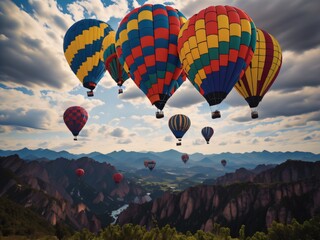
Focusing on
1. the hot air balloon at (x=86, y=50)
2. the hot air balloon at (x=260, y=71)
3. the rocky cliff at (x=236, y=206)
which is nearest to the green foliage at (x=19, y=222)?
the hot air balloon at (x=86, y=50)

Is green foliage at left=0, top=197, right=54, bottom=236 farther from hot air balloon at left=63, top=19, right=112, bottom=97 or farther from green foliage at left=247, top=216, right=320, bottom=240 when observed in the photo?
green foliage at left=247, top=216, right=320, bottom=240

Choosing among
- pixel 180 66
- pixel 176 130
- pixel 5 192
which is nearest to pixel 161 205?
pixel 5 192

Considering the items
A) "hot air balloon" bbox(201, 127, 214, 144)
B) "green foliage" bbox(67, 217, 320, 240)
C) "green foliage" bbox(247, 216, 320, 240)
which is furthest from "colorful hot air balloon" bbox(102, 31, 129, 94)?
"hot air balloon" bbox(201, 127, 214, 144)

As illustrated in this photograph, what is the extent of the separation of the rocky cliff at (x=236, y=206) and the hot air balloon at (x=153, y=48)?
96.4m

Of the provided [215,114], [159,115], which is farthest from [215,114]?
[159,115]

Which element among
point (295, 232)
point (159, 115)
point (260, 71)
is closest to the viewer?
point (159, 115)

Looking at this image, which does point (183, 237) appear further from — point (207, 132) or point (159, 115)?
point (207, 132)

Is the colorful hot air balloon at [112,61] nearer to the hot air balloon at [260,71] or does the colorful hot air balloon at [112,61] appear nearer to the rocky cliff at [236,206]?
the hot air balloon at [260,71]

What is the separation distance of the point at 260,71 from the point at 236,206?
10319 centimetres

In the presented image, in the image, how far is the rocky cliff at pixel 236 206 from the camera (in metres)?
102

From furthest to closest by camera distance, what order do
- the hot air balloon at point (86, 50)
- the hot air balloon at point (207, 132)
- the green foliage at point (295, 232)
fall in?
the hot air balloon at point (207, 132) < the green foliage at point (295, 232) < the hot air balloon at point (86, 50)

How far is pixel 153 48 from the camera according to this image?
23.1 m

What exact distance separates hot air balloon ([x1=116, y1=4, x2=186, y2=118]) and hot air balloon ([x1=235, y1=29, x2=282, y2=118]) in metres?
8.87

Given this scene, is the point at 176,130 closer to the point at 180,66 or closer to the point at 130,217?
the point at 180,66
